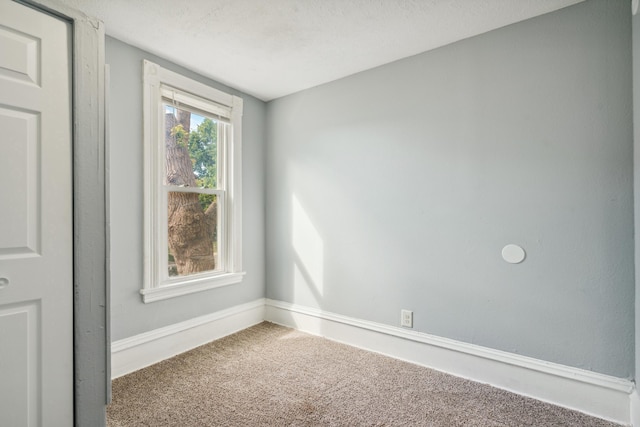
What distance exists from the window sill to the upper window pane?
0.84m

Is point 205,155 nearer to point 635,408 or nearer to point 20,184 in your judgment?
point 20,184

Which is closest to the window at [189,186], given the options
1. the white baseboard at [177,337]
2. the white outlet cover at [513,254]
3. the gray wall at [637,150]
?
the white baseboard at [177,337]

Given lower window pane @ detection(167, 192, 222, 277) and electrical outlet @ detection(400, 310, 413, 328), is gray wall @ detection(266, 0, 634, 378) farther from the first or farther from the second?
lower window pane @ detection(167, 192, 222, 277)

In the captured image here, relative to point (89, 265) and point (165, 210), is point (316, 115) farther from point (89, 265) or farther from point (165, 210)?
point (89, 265)

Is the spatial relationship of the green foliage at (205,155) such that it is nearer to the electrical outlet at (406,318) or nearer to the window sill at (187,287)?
the window sill at (187,287)

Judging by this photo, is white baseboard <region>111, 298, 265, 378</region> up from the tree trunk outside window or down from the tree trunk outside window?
down

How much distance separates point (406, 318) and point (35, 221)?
231 cm

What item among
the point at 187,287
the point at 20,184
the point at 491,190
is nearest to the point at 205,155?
the point at 187,287

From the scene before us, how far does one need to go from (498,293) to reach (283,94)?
2.58 m

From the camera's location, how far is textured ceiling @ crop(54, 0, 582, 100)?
74.8 inches

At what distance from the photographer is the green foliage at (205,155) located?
284 cm

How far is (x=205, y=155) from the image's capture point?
2.92 m

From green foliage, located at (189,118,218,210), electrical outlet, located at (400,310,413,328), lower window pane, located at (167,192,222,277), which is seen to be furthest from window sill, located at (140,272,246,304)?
electrical outlet, located at (400,310,413,328)

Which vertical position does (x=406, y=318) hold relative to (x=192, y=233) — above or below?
below
